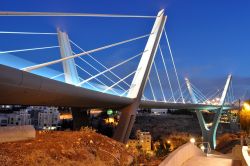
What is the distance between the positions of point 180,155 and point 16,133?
4.56m

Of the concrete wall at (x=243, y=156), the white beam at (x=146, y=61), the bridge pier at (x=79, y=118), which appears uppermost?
the white beam at (x=146, y=61)

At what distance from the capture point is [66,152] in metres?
8.53

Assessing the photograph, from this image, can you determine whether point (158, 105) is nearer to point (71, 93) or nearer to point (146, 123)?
point (71, 93)

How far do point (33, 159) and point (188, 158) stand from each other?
5.87 metres

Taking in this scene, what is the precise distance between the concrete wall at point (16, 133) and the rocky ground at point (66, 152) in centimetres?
23

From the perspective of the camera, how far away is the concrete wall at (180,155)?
873 cm

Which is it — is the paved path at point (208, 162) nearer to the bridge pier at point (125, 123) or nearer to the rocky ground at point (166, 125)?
the bridge pier at point (125, 123)

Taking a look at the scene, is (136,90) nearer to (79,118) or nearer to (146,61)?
(146,61)

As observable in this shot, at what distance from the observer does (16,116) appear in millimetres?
79500

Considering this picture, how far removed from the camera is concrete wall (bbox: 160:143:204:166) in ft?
28.6

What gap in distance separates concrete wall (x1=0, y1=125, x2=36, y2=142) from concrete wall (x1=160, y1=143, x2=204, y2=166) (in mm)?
3839

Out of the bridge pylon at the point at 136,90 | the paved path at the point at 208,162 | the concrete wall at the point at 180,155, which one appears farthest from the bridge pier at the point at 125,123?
the paved path at the point at 208,162

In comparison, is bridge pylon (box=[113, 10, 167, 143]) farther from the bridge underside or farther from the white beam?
the bridge underside

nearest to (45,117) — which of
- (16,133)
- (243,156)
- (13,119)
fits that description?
(13,119)
